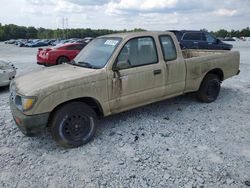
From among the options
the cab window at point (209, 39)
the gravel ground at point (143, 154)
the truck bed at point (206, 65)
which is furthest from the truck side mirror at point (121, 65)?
the cab window at point (209, 39)

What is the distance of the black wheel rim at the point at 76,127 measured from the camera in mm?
4070

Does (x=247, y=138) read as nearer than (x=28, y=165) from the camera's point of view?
No

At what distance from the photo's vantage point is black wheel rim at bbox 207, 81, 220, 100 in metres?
6.22

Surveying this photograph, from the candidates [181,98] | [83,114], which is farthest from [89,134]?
[181,98]

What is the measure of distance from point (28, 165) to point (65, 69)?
1.80 meters

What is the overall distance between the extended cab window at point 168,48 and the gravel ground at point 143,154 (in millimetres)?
1230

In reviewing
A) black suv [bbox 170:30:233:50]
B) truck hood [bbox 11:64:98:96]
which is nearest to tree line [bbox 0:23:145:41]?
black suv [bbox 170:30:233:50]

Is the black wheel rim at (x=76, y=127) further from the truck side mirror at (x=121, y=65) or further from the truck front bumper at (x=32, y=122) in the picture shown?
the truck side mirror at (x=121, y=65)

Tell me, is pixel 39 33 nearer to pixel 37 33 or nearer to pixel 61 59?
pixel 37 33

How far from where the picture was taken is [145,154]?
12.9 feet

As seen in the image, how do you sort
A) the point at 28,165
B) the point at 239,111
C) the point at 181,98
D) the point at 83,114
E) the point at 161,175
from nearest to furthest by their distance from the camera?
the point at 161,175 → the point at 28,165 → the point at 83,114 → the point at 239,111 → the point at 181,98

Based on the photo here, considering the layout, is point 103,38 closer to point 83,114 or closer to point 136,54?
point 136,54

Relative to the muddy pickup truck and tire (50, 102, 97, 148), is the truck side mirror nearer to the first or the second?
the muddy pickup truck

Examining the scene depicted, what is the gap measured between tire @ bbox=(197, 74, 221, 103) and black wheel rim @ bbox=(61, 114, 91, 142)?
10.1 ft
